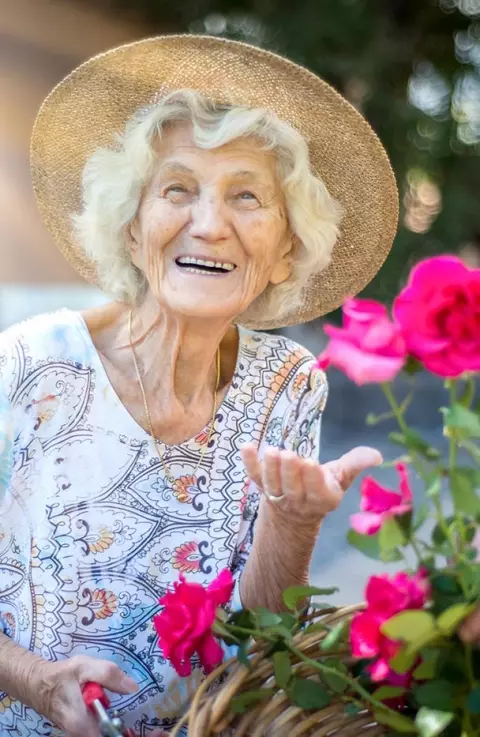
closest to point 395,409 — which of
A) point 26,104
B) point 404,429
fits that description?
point 404,429

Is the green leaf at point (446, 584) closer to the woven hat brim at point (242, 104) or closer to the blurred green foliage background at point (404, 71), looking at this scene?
the woven hat brim at point (242, 104)

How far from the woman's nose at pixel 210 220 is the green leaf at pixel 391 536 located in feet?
2.09

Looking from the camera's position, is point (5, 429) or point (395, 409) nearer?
point (395, 409)

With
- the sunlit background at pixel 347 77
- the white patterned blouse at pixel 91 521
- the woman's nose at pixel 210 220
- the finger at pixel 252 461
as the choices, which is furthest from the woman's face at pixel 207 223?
the sunlit background at pixel 347 77

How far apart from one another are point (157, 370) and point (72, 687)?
0.49 meters

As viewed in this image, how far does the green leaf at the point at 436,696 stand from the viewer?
2.43ft

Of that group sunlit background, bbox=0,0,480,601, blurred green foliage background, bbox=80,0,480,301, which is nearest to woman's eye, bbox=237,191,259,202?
sunlit background, bbox=0,0,480,601

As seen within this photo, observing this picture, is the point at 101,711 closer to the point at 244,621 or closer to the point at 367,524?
the point at 244,621

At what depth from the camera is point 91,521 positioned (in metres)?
1.30

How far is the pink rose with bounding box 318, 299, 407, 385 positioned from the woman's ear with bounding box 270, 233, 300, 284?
0.70m

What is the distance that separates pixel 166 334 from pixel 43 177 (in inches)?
13.8

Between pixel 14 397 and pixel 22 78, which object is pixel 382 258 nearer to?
pixel 14 397

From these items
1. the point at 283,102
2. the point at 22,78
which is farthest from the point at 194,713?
the point at 22,78

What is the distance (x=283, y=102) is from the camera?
1.32 meters
